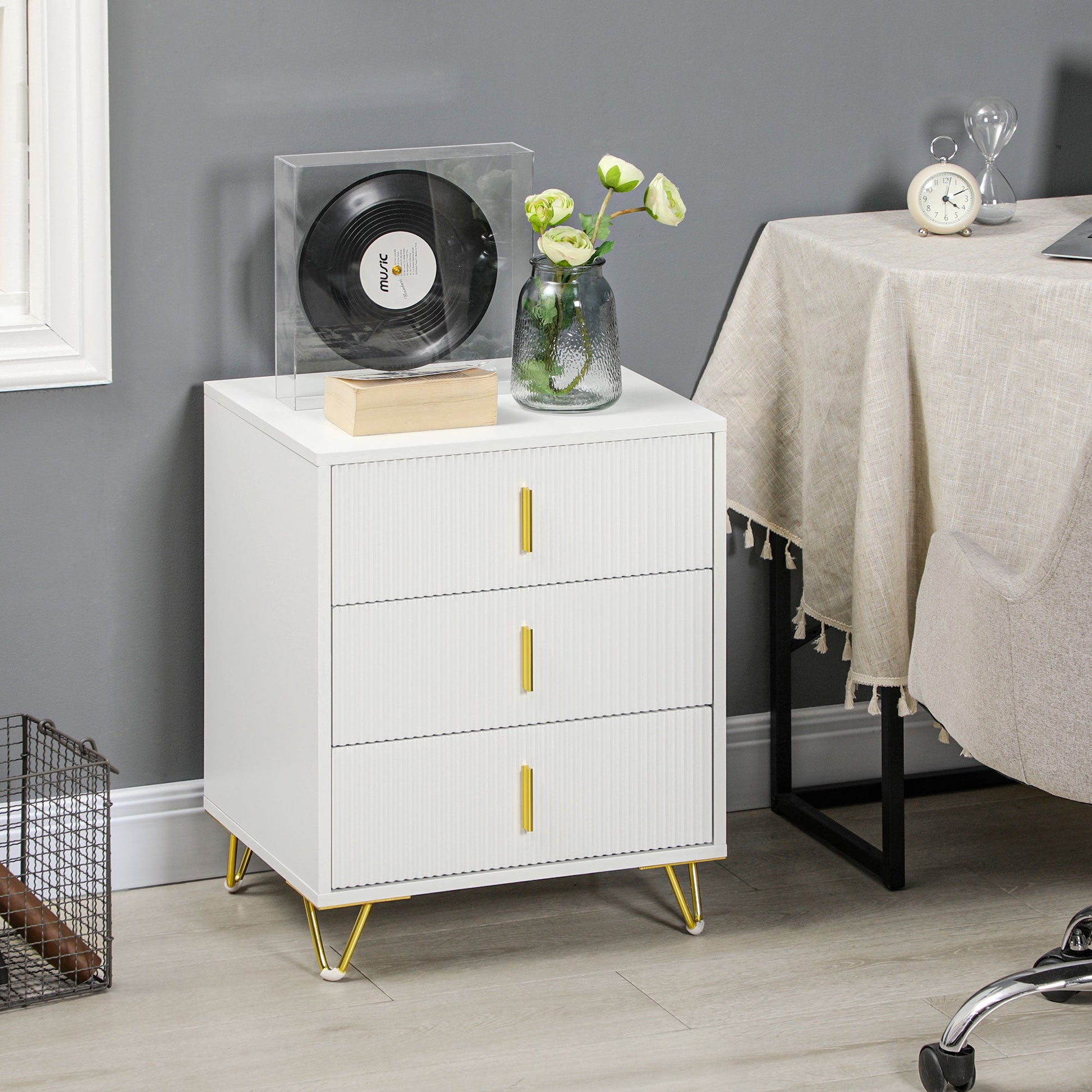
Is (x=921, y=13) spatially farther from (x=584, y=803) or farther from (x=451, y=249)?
(x=584, y=803)

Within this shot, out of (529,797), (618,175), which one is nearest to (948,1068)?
(529,797)

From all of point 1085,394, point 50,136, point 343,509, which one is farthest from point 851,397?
point 50,136

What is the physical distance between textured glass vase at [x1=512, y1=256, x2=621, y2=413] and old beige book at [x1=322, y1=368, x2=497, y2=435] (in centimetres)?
8

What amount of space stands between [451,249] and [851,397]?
1.77 ft

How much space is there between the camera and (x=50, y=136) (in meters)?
2.06

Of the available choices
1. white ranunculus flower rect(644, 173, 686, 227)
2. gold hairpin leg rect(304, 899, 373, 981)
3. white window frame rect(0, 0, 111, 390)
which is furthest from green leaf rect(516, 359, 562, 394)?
gold hairpin leg rect(304, 899, 373, 981)

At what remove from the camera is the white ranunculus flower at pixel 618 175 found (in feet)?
6.79

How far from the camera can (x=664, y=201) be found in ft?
6.77

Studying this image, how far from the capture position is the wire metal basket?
2.04 m

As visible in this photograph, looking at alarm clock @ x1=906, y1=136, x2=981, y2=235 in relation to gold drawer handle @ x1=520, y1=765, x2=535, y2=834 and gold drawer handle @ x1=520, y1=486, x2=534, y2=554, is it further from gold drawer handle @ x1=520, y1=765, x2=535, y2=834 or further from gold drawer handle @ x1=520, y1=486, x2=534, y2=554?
gold drawer handle @ x1=520, y1=765, x2=535, y2=834

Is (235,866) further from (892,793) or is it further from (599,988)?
(892,793)

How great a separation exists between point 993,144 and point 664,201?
59 cm

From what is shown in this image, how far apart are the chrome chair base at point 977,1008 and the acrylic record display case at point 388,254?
96 cm

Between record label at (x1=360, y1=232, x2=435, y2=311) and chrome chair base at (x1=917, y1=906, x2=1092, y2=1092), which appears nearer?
chrome chair base at (x1=917, y1=906, x2=1092, y2=1092)
